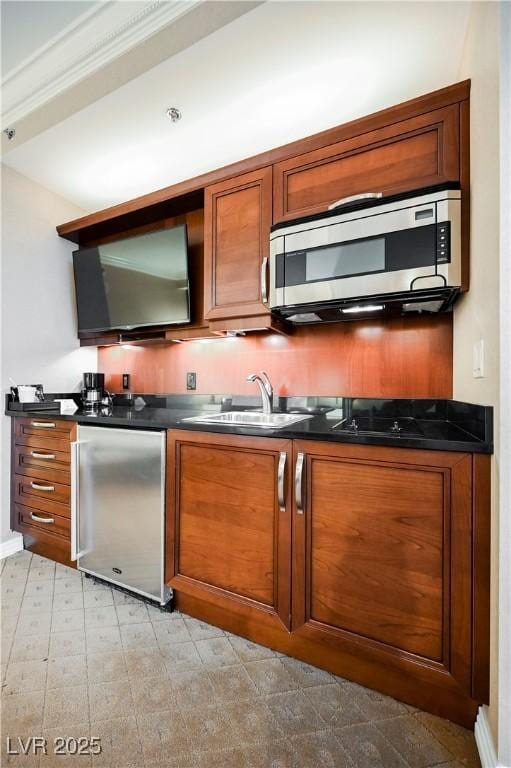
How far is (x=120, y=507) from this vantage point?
177 cm

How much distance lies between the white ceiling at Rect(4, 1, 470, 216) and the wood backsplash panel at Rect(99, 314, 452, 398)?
1.09 metres

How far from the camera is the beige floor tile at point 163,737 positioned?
1.01m

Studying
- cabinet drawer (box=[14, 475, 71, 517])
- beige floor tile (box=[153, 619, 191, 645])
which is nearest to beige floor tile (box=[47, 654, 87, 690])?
beige floor tile (box=[153, 619, 191, 645])

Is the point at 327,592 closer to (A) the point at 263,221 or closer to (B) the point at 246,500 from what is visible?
(B) the point at 246,500

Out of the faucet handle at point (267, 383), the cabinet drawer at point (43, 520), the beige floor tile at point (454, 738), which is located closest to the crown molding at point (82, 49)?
the faucet handle at point (267, 383)

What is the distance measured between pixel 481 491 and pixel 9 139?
8.69 feet

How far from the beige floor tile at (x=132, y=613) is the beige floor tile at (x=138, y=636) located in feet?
0.10

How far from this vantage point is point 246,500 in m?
1.43

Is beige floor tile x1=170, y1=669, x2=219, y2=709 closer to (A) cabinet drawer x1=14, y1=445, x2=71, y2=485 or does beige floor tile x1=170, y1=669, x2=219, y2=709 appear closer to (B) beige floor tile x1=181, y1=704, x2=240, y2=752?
(B) beige floor tile x1=181, y1=704, x2=240, y2=752

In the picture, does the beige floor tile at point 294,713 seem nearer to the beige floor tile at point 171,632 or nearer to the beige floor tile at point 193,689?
the beige floor tile at point 193,689

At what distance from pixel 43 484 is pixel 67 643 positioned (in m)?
0.99

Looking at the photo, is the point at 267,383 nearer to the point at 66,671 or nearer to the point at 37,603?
the point at 66,671

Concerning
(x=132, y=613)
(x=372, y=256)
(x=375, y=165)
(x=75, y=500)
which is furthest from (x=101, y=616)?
(x=375, y=165)

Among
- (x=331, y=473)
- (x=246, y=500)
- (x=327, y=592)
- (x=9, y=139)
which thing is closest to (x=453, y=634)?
(x=327, y=592)
